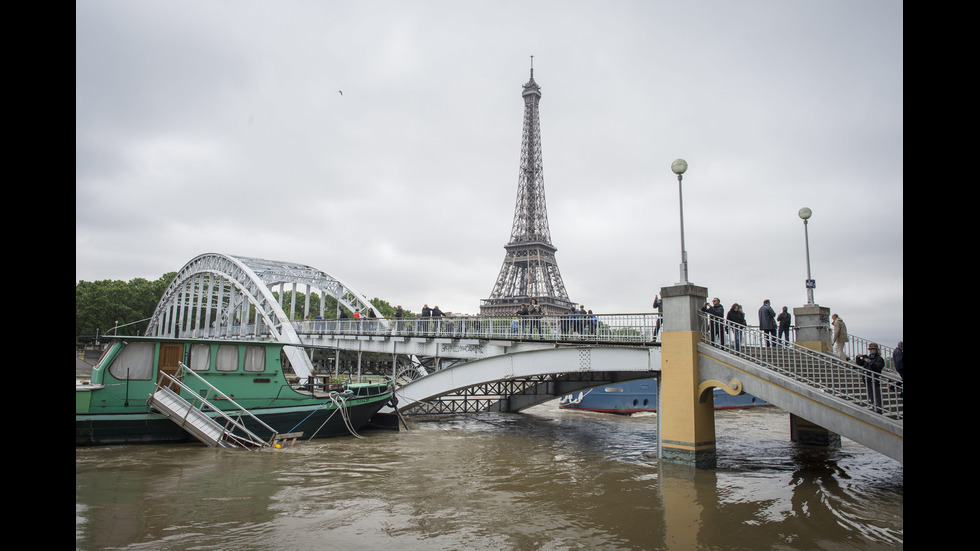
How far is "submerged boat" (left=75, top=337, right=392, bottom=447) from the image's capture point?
18.0 m

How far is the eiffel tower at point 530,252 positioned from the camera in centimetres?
7812

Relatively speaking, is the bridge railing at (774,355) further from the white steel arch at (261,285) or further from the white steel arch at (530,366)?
the white steel arch at (261,285)

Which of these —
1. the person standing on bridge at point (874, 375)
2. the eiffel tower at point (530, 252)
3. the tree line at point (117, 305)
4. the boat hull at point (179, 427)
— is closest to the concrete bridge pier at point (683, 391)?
the person standing on bridge at point (874, 375)

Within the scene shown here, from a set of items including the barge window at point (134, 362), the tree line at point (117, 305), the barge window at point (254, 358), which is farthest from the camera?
the tree line at point (117, 305)

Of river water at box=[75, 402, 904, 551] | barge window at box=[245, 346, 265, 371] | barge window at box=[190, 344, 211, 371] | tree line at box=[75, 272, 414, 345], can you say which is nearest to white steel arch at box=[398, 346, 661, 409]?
river water at box=[75, 402, 904, 551]

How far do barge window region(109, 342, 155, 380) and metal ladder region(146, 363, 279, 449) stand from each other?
0.57 metres

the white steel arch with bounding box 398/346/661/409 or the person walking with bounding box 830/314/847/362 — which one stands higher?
the person walking with bounding box 830/314/847/362

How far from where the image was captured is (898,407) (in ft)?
39.1

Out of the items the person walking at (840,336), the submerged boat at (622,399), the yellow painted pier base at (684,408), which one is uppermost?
the person walking at (840,336)

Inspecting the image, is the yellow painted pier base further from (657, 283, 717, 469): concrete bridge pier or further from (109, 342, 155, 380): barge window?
(109, 342, 155, 380): barge window

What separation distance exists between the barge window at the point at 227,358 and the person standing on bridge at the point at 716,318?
15.5 metres
